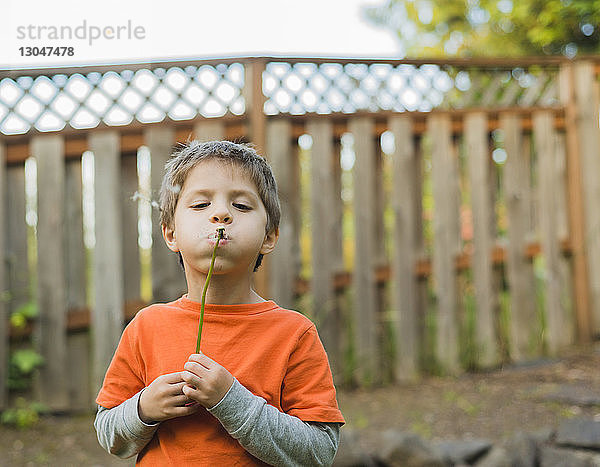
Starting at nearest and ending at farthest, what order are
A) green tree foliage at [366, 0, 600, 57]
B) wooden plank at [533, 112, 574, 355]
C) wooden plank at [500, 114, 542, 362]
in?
wooden plank at [500, 114, 542, 362] → wooden plank at [533, 112, 574, 355] → green tree foliage at [366, 0, 600, 57]

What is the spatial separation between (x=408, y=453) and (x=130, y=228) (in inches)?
82.0

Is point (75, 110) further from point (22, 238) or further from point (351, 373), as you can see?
point (351, 373)

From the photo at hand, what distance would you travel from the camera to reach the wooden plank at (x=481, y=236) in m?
4.58

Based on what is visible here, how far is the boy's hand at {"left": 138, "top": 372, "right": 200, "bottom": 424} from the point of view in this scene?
1.19m

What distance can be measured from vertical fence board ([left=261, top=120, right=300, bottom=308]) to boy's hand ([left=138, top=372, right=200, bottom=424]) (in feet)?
9.40

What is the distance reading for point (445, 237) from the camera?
→ 14.9 ft

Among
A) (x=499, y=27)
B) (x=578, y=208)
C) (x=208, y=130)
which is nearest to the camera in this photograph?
(x=208, y=130)

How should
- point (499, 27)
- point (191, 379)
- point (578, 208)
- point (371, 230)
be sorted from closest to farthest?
point (191, 379)
point (371, 230)
point (578, 208)
point (499, 27)

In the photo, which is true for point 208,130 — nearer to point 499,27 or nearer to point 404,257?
point 404,257

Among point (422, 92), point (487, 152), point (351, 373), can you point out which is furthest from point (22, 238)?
point (487, 152)

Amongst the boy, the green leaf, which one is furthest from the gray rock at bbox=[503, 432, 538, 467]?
the green leaf

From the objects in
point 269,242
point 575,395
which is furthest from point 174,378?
A: point 575,395

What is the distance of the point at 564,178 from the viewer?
5.00 m

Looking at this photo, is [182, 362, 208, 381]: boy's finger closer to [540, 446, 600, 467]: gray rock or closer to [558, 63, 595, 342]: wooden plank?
[540, 446, 600, 467]: gray rock
